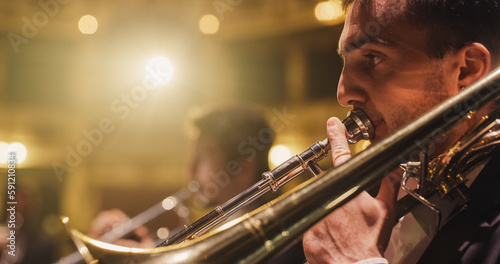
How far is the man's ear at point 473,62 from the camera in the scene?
134 cm

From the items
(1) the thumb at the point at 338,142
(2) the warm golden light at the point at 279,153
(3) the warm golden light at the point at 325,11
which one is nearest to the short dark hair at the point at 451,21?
(1) the thumb at the point at 338,142

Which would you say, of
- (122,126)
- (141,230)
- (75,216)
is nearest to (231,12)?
(122,126)

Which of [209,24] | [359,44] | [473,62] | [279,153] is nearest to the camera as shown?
[473,62]

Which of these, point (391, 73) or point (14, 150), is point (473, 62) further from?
point (14, 150)

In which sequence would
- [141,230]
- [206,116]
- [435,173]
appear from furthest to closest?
1. [141,230]
2. [206,116]
3. [435,173]

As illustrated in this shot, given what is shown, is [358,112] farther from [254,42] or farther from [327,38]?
[254,42]

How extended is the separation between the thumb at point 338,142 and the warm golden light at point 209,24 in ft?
33.6

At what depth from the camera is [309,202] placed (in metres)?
0.92

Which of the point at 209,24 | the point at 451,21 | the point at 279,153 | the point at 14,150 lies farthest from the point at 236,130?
the point at 14,150

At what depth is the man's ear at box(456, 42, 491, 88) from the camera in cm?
134

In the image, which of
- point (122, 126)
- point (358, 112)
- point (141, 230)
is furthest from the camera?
point (122, 126)

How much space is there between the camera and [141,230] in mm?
4145

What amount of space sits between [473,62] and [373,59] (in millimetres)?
334

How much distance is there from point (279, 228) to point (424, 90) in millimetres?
798
